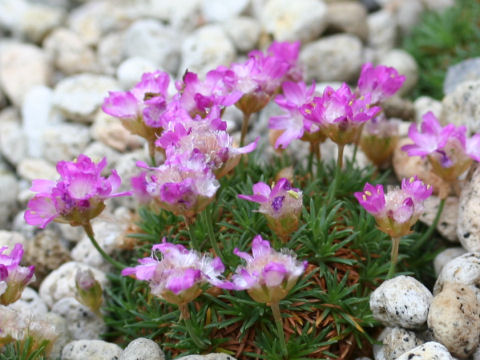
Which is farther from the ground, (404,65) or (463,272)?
→ (463,272)

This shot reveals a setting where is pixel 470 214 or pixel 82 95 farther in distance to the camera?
pixel 82 95

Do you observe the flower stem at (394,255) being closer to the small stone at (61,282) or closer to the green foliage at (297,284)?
the green foliage at (297,284)

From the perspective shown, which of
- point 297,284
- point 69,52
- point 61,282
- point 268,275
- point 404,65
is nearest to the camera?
point 268,275

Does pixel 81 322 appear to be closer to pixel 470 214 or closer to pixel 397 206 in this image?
pixel 397 206

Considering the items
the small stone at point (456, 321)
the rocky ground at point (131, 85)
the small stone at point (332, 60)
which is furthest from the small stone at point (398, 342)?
the small stone at point (332, 60)

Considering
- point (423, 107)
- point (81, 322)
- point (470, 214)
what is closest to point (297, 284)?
point (470, 214)

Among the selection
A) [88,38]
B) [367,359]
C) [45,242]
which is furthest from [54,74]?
[367,359]

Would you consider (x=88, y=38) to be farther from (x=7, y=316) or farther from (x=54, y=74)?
(x=7, y=316)
